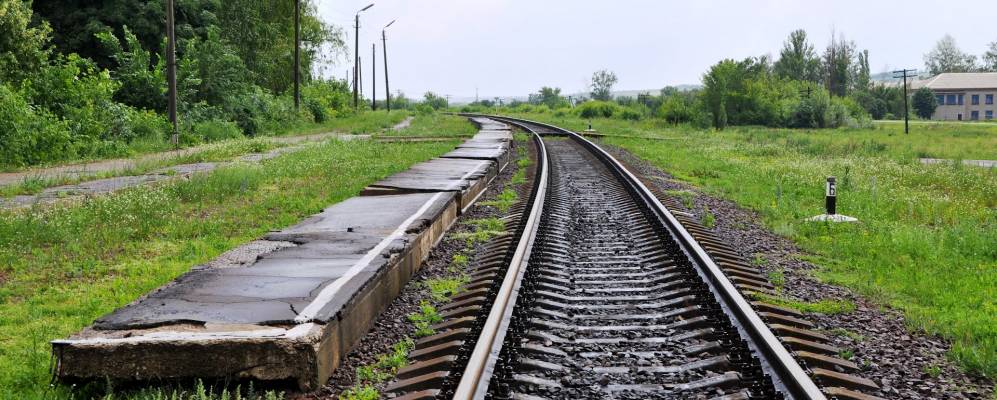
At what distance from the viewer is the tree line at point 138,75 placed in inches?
764

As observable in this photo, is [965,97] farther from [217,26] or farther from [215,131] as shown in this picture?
[215,131]

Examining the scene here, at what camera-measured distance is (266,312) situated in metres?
4.98

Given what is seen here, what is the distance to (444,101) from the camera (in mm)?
132875

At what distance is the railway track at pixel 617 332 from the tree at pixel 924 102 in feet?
386

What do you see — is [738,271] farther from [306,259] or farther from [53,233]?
[53,233]

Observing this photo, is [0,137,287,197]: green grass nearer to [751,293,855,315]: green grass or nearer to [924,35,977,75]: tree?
[751,293,855,315]: green grass

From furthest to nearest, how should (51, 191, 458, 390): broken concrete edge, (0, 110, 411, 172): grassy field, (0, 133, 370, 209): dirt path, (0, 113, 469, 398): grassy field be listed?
(0, 110, 411, 172): grassy field → (0, 133, 370, 209): dirt path → (0, 113, 469, 398): grassy field → (51, 191, 458, 390): broken concrete edge

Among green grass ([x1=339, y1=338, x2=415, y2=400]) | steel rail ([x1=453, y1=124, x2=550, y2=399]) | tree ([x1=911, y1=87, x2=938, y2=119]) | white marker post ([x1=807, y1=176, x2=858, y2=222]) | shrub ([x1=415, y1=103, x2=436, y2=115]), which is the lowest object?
green grass ([x1=339, y1=338, x2=415, y2=400])

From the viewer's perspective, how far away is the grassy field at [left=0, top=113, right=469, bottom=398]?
5.42 metres

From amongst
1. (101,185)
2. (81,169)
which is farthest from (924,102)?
(101,185)

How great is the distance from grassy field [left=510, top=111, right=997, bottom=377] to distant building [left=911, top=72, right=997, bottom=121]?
104 meters

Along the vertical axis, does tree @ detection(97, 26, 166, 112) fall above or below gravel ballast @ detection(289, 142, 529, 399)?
above

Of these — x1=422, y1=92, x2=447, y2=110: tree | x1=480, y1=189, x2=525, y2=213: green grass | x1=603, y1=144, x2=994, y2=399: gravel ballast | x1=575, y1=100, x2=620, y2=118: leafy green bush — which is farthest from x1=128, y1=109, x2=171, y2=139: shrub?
x1=422, y1=92, x2=447, y2=110: tree

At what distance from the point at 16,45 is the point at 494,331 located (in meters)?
21.8
